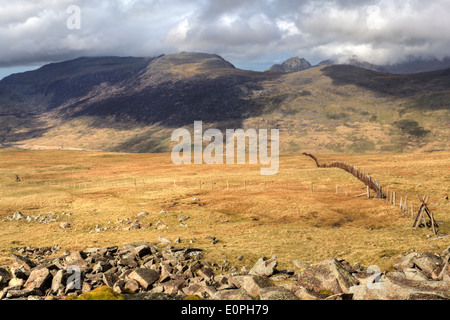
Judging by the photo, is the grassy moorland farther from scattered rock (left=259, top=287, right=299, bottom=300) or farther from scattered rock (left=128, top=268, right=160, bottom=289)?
scattered rock (left=259, top=287, right=299, bottom=300)

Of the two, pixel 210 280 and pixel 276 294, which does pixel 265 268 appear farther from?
pixel 276 294

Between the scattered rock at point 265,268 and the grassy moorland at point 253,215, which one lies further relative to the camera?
the grassy moorland at point 253,215

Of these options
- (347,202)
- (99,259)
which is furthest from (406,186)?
(99,259)

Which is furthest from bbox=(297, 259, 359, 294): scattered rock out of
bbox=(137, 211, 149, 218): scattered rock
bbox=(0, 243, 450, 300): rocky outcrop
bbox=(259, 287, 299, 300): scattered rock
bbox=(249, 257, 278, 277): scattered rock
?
bbox=(137, 211, 149, 218): scattered rock

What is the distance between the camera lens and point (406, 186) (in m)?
56.6

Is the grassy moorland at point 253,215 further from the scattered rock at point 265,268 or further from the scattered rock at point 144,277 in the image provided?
the scattered rock at point 144,277

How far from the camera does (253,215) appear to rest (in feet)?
143

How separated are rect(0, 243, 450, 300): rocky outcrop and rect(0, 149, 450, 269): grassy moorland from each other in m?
3.48

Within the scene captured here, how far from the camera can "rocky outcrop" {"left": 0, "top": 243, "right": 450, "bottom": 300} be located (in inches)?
480

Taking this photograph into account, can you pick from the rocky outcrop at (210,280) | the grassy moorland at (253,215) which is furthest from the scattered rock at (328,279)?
the grassy moorland at (253,215)

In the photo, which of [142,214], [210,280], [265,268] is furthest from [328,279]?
[142,214]

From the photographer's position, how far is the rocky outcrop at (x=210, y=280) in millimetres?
12195

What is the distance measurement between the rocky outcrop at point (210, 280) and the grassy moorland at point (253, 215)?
3.48m
